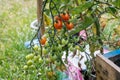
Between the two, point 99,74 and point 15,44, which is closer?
point 99,74

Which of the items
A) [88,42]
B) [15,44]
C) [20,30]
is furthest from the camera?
[20,30]

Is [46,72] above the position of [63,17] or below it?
below

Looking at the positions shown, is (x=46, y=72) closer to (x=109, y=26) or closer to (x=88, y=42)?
(x=88, y=42)

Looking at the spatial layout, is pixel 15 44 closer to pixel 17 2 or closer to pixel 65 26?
pixel 17 2

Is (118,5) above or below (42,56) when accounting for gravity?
above

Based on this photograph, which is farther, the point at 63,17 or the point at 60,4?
the point at 60,4

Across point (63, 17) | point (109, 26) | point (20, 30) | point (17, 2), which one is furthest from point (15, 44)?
point (63, 17)

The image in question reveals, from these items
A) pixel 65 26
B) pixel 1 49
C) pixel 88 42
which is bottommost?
pixel 1 49

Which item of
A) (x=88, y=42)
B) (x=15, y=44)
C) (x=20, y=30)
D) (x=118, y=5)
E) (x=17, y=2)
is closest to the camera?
(x=118, y=5)

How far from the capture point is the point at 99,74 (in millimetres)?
1167

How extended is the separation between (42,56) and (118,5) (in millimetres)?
292

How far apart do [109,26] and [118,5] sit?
109 cm

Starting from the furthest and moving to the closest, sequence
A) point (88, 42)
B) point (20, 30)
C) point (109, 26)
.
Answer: point (20, 30), point (109, 26), point (88, 42)

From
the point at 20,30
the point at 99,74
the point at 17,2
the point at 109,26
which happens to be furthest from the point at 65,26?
the point at 17,2
